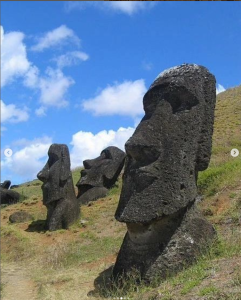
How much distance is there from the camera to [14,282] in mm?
9961

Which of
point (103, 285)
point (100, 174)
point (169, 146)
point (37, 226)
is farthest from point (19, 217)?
point (169, 146)

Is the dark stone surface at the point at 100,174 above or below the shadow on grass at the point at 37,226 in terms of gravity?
above

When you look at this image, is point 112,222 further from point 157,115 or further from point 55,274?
point 157,115

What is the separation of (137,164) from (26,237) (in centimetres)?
773

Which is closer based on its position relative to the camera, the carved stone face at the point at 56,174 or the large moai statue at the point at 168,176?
the large moai statue at the point at 168,176

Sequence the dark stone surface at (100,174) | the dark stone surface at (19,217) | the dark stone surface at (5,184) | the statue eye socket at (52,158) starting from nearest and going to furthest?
the statue eye socket at (52,158), the dark stone surface at (19,217), the dark stone surface at (100,174), the dark stone surface at (5,184)

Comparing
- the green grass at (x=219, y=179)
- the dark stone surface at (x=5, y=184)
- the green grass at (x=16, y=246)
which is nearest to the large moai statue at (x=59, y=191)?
the green grass at (x=16, y=246)

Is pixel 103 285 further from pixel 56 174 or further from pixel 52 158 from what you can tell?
pixel 52 158

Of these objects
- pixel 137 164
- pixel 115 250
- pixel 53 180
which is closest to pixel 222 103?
pixel 53 180

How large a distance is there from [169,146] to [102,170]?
42.6 ft

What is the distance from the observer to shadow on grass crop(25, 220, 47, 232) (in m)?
15.9

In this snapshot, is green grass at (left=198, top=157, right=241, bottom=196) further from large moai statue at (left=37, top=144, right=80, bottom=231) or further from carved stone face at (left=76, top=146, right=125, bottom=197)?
carved stone face at (left=76, top=146, right=125, bottom=197)

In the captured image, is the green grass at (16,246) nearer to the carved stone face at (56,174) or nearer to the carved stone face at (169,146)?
the carved stone face at (56,174)

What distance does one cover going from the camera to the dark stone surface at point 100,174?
1958 cm
